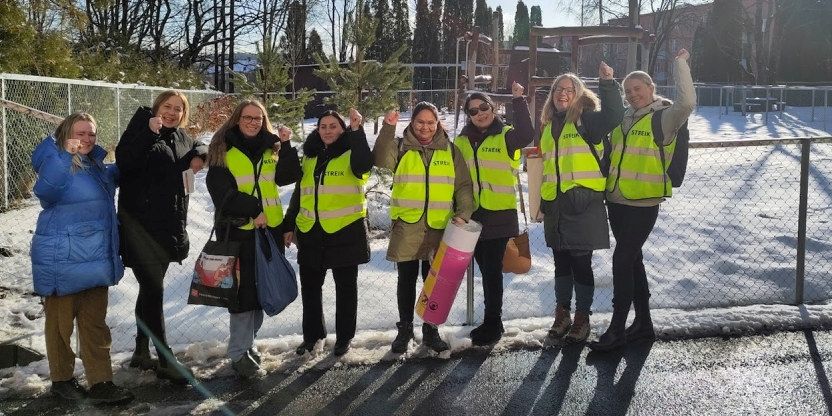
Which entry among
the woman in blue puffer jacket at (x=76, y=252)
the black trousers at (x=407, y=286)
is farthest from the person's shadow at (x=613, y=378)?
the woman in blue puffer jacket at (x=76, y=252)

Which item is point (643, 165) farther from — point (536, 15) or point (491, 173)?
point (536, 15)

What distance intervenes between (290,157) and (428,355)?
1.59 metres

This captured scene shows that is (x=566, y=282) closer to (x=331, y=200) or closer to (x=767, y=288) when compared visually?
(x=331, y=200)

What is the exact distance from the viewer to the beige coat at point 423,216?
4391 mm

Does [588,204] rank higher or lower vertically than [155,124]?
lower

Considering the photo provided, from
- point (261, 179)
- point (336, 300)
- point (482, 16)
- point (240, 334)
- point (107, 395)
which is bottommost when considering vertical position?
point (107, 395)

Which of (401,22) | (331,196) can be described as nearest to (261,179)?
(331,196)

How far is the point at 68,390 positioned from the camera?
384 centimetres

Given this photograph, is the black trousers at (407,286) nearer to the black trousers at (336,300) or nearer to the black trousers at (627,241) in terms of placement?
Answer: the black trousers at (336,300)

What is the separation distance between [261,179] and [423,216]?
1.05 meters

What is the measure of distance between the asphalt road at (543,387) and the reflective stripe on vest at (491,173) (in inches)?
39.9

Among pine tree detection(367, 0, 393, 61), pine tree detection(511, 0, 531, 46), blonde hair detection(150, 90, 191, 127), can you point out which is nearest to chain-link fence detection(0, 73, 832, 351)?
blonde hair detection(150, 90, 191, 127)

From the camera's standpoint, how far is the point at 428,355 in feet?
14.9

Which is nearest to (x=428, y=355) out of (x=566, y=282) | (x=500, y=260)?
(x=500, y=260)
